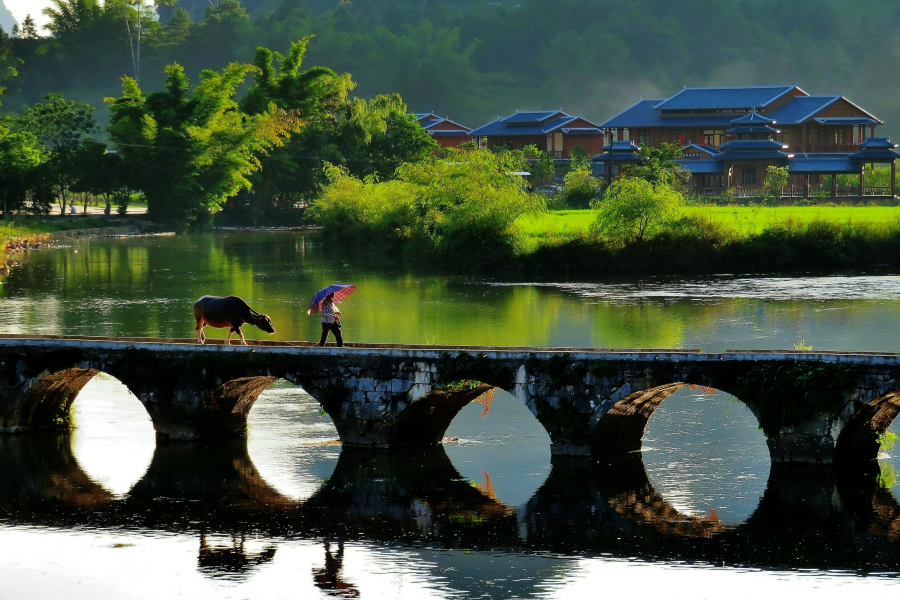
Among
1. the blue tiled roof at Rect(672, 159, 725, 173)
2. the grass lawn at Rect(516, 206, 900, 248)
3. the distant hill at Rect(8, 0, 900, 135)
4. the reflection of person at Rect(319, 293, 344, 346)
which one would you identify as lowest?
the reflection of person at Rect(319, 293, 344, 346)

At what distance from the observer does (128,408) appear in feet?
109

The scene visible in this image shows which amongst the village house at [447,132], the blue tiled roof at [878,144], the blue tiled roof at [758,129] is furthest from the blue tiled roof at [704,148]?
the village house at [447,132]

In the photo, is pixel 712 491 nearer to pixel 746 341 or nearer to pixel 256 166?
pixel 746 341

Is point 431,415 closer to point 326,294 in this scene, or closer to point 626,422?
point 326,294

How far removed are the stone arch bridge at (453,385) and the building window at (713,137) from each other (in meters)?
87.1

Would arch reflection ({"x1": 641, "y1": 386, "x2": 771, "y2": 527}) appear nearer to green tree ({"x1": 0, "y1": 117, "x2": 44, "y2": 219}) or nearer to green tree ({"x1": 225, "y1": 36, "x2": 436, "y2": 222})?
green tree ({"x1": 0, "y1": 117, "x2": 44, "y2": 219})

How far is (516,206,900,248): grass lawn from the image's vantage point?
65812 mm

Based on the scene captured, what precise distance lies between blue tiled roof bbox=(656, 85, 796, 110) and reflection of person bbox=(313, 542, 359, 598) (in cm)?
9459

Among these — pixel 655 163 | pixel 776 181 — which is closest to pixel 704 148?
pixel 776 181

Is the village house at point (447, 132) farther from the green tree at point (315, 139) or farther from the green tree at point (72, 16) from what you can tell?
the green tree at point (72, 16)

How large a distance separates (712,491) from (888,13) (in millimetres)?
157622

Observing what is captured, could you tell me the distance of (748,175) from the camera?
329 feet

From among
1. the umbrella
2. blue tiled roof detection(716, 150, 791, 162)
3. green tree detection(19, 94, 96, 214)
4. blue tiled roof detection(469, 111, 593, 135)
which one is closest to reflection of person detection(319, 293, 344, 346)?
the umbrella

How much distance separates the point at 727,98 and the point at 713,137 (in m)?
3.76
